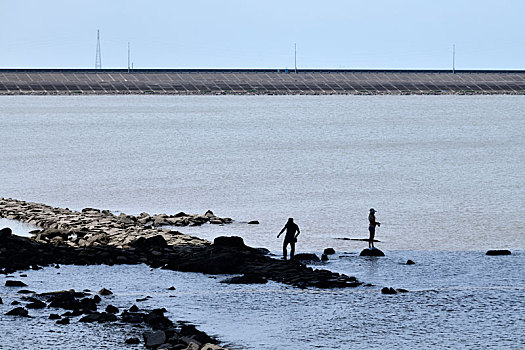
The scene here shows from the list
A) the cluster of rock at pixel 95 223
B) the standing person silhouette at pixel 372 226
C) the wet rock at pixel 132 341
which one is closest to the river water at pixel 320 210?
the wet rock at pixel 132 341

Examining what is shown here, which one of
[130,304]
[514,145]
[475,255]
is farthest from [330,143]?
[130,304]

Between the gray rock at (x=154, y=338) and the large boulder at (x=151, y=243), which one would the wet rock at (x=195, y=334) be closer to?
the gray rock at (x=154, y=338)

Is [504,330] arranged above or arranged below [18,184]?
below

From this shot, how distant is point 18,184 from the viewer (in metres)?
67.8

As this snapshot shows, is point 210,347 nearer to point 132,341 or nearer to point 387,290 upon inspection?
point 132,341

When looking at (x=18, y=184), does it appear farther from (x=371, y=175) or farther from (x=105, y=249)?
(x=105, y=249)

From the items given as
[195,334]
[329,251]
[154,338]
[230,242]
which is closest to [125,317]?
[195,334]

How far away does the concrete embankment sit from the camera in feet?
109

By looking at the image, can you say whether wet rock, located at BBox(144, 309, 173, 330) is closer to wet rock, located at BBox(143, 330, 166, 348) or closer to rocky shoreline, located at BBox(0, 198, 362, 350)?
rocky shoreline, located at BBox(0, 198, 362, 350)

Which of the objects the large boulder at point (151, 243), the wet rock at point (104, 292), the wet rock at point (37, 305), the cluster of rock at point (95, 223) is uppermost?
the cluster of rock at point (95, 223)

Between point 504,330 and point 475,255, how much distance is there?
1256 centimetres

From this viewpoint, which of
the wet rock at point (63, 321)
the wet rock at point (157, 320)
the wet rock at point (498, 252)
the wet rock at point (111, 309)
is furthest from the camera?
the wet rock at point (498, 252)

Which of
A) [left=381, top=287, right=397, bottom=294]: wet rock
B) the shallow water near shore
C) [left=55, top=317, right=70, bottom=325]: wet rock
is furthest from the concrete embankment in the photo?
[left=55, top=317, right=70, bottom=325]: wet rock

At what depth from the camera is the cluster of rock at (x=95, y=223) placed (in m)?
39.2
